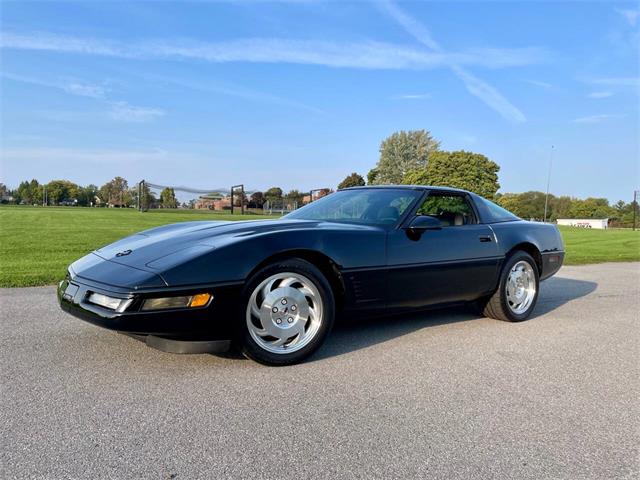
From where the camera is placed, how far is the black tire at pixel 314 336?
2838 mm

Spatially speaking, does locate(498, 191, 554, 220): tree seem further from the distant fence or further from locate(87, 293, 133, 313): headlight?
locate(87, 293, 133, 313): headlight

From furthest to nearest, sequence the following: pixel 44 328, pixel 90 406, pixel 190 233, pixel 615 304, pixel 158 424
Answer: pixel 615 304, pixel 44 328, pixel 190 233, pixel 90 406, pixel 158 424

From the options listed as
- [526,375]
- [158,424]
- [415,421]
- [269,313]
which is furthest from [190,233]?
[526,375]

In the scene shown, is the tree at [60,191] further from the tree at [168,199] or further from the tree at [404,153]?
the tree at [404,153]

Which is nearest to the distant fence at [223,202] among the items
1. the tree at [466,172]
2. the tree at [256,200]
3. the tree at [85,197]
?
the tree at [256,200]

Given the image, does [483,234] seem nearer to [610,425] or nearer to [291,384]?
[610,425]

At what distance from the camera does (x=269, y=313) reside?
2979 mm

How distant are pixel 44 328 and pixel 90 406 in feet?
5.67

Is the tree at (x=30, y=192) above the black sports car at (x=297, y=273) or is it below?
above

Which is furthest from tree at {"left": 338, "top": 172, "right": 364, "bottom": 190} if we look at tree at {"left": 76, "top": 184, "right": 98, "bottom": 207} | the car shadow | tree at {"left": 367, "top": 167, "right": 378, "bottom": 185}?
the car shadow

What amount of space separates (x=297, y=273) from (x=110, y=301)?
1.12 metres

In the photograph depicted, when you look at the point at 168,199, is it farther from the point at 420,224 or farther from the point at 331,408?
the point at 331,408

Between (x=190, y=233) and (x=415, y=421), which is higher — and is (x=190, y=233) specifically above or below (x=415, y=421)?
above

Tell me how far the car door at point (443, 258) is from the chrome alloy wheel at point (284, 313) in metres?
0.66
